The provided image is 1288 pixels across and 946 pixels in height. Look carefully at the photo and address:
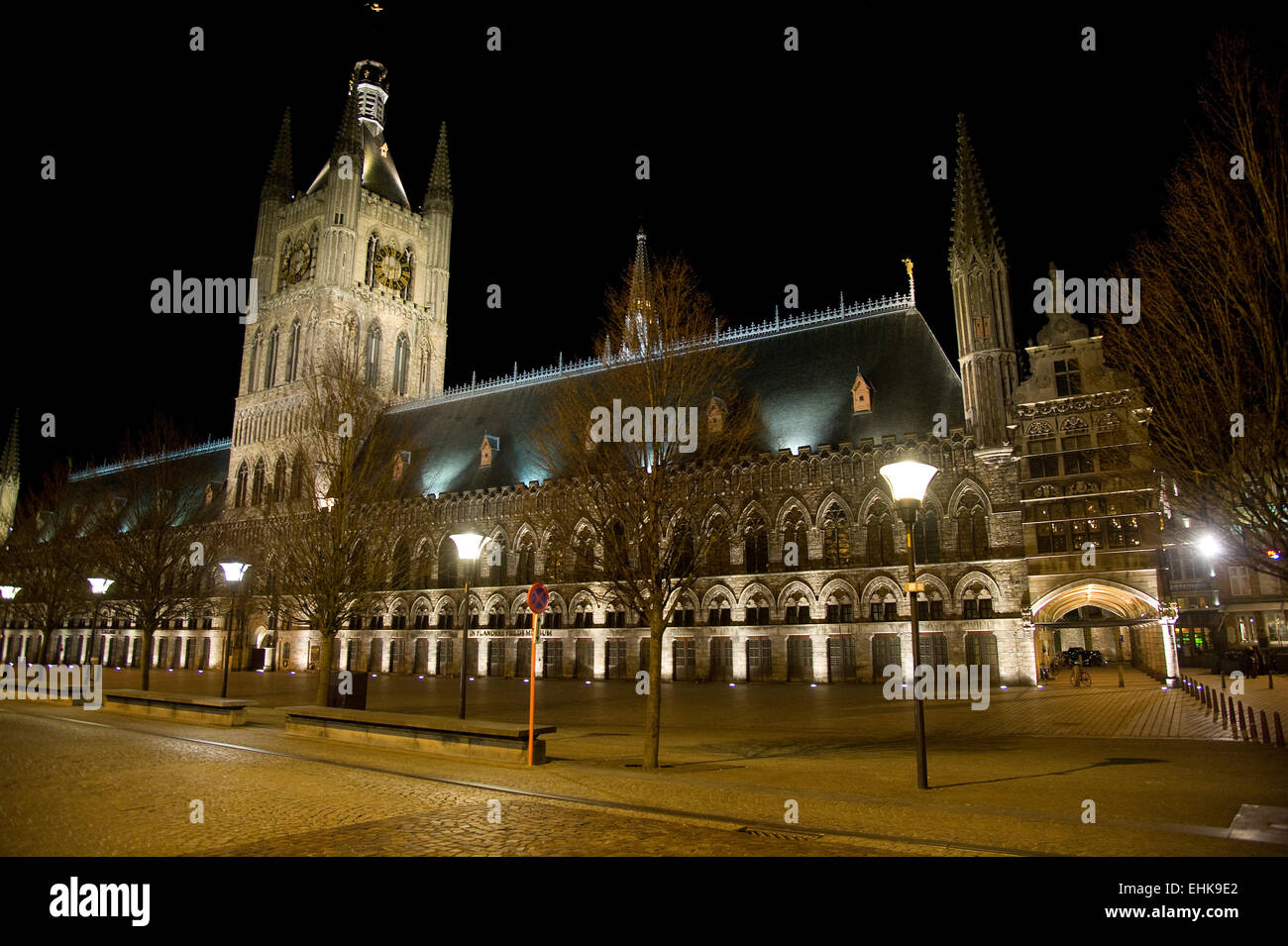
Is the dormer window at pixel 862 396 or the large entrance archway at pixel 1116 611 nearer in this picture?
the large entrance archway at pixel 1116 611

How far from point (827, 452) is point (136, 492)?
27.4 metres

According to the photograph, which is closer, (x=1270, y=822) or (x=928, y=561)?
(x=1270, y=822)

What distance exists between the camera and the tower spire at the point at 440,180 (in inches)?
2349

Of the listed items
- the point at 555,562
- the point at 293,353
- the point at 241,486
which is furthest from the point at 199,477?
the point at 555,562

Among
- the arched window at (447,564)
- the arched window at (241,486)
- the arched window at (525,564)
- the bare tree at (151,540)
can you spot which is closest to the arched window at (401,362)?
the arched window at (241,486)

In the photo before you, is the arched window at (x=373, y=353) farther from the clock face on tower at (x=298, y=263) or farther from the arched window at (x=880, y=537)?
the arched window at (x=880, y=537)

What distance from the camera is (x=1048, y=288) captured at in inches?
1198

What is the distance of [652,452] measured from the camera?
47.5ft

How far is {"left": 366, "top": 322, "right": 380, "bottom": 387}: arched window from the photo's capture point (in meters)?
52.7

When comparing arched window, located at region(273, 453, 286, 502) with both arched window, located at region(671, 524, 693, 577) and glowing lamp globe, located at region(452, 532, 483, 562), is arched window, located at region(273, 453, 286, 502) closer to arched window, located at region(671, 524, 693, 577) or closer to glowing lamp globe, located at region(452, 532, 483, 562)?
glowing lamp globe, located at region(452, 532, 483, 562)

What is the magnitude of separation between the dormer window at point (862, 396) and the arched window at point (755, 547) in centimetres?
638

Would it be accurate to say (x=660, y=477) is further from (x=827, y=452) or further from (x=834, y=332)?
(x=834, y=332)

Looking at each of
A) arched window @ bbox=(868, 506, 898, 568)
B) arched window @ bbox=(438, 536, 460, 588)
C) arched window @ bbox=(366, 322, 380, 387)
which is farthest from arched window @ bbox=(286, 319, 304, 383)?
arched window @ bbox=(868, 506, 898, 568)
